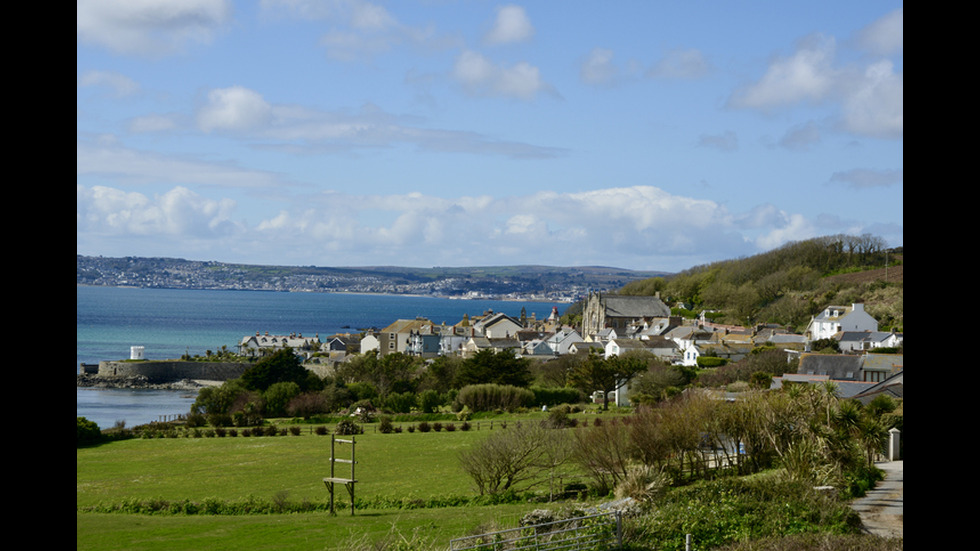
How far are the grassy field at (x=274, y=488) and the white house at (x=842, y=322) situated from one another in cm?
4189


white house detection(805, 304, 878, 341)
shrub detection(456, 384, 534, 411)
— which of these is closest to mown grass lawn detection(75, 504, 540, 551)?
shrub detection(456, 384, 534, 411)

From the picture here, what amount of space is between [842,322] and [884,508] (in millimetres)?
57857

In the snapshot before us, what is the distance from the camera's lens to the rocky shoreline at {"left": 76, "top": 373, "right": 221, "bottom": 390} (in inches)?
3002

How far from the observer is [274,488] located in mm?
27891

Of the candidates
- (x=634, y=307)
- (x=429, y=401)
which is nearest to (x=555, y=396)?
(x=429, y=401)

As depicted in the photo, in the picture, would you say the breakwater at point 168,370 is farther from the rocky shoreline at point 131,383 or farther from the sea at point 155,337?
the sea at point 155,337

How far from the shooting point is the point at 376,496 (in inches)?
1009

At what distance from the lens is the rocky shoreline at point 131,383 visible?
250 ft

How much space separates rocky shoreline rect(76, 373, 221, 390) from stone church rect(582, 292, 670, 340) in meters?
48.0

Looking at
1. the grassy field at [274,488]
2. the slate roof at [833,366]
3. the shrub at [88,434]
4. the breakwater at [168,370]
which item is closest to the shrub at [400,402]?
the grassy field at [274,488]

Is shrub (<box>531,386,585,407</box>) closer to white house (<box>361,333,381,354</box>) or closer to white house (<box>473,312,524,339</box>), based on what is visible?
white house (<box>473,312,524,339</box>)
